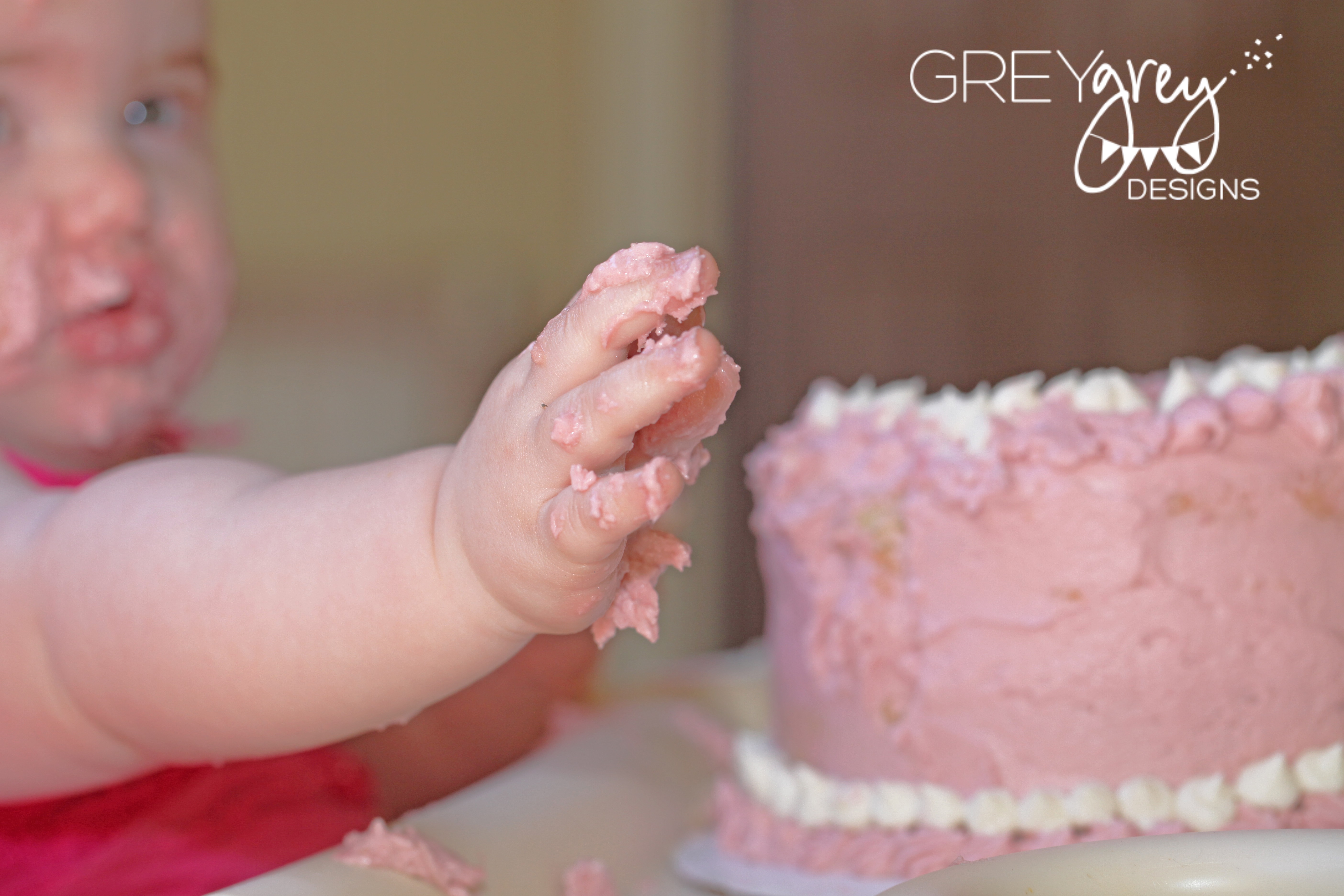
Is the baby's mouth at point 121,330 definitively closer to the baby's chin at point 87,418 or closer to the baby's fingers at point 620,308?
the baby's chin at point 87,418

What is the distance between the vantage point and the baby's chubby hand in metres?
0.32

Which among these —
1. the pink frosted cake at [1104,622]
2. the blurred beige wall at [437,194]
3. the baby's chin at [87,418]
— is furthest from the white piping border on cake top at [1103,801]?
the blurred beige wall at [437,194]

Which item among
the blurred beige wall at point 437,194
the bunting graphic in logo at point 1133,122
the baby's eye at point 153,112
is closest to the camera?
the baby's eye at point 153,112

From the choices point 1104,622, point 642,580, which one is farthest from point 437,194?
point 642,580

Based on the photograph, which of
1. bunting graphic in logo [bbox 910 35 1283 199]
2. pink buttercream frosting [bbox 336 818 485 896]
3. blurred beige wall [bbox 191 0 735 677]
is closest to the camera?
pink buttercream frosting [bbox 336 818 485 896]

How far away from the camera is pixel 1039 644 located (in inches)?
23.6

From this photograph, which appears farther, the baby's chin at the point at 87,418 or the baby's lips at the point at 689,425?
the baby's chin at the point at 87,418

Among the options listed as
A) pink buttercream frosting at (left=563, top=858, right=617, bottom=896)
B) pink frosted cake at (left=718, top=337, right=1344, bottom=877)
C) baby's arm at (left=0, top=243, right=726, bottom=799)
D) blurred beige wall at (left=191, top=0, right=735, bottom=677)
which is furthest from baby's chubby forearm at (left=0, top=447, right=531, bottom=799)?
blurred beige wall at (left=191, top=0, right=735, bottom=677)

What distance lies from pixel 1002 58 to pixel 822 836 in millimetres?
661

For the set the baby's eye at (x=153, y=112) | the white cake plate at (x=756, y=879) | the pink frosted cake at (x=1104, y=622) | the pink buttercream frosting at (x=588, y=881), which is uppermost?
the baby's eye at (x=153, y=112)

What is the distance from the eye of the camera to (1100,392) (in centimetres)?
63

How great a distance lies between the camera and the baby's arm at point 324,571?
12.9 inches

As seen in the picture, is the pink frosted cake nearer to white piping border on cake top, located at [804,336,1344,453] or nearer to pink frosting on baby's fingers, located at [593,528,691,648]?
white piping border on cake top, located at [804,336,1344,453]

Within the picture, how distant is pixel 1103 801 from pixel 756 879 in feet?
0.55
